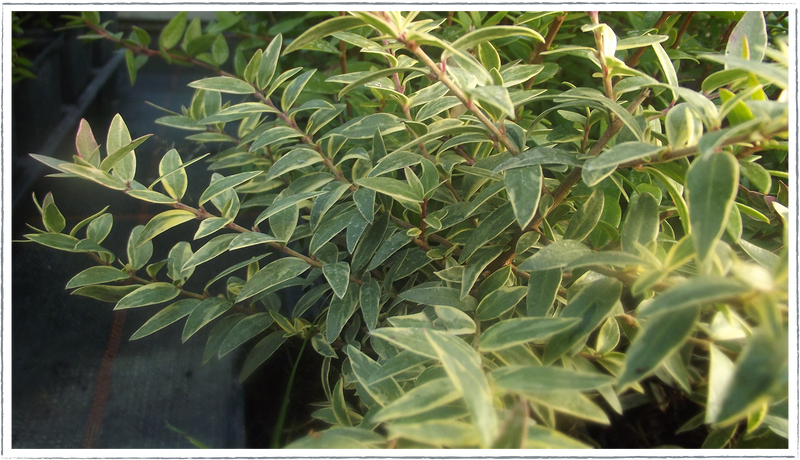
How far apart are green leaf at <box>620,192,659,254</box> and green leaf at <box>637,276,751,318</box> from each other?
0.16 metres

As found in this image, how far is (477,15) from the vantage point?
0.79 m

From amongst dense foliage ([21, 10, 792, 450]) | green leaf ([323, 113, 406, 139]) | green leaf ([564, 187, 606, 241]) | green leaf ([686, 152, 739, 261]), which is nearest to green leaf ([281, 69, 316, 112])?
dense foliage ([21, 10, 792, 450])

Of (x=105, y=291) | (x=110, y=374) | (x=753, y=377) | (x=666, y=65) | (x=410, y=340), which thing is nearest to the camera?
(x=753, y=377)

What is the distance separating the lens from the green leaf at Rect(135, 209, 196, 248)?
0.56 m

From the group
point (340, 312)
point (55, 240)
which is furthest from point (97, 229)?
point (340, 312)

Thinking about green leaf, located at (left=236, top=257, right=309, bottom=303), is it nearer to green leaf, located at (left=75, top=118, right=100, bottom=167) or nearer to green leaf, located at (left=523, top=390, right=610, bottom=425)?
green leaf, located at (left=75, top=118, right=100, bottom=167)

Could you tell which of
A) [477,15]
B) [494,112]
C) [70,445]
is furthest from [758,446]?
[70,445]

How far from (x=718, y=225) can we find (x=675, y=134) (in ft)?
0.42

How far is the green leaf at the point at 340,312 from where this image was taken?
0.60 m

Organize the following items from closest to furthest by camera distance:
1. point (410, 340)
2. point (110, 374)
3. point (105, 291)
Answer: point (410, 340) → point (105, 291) → point (110, 374)

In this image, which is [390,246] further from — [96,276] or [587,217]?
[96,276]

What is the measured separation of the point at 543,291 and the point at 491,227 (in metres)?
0.10

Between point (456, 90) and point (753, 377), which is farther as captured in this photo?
point (456, 90)

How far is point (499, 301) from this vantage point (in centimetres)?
51
